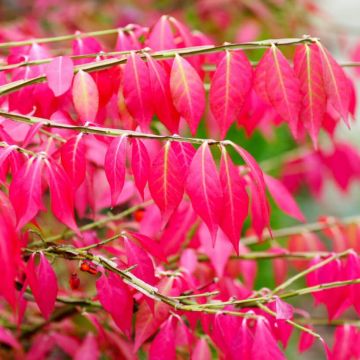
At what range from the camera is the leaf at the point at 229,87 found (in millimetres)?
1228

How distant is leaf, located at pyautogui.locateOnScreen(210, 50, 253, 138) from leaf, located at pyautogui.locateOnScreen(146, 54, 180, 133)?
8 centimetres

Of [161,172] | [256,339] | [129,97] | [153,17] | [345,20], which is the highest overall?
[345,20]

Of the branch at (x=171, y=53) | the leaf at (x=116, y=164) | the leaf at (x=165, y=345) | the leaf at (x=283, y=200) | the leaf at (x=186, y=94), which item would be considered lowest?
the leaf at (x=165, y=345)

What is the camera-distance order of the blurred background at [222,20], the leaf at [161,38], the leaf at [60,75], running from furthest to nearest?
the blurred background at [222,20] < the leaf at [161,38] < the leaf at [60,75]

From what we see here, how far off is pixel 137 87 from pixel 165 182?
0.67ft

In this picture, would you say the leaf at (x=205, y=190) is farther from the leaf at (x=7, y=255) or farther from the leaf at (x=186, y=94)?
the leaf at (x=7, y=255)

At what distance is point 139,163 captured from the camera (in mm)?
1133

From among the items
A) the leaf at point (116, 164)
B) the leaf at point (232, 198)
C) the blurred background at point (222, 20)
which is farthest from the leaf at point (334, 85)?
the blurred background at point (222, 20)

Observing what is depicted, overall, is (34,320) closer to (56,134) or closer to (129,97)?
(56,134)

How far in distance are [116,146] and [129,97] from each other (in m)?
0.15

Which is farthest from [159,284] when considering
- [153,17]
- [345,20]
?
[345,20]

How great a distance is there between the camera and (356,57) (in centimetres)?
313

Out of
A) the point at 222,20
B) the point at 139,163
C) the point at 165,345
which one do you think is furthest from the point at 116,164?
the point at 222,20

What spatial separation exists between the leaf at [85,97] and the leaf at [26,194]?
0.19 meters
